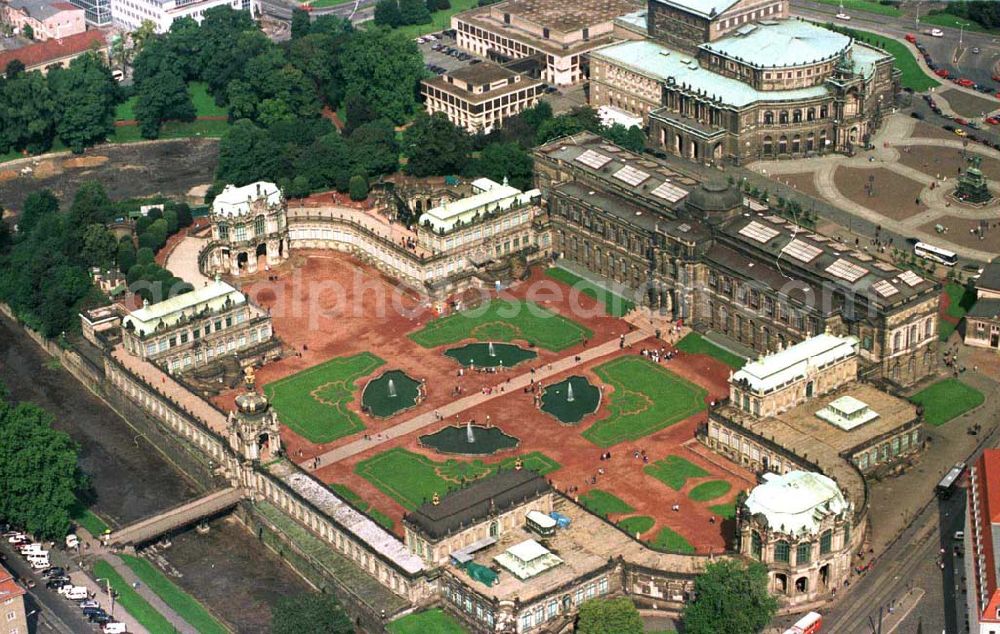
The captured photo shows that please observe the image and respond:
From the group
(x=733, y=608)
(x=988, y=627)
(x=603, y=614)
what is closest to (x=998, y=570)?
(x=988, y=627)

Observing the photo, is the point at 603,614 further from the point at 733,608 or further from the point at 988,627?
the point at 988,627

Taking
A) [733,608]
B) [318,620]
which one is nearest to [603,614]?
[733,608]

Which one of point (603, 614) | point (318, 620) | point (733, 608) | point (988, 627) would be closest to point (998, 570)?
point (988, 627)

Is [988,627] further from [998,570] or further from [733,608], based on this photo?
[733,608]

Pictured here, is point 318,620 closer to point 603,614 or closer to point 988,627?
point 603,614

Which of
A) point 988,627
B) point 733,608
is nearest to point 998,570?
point 988,627

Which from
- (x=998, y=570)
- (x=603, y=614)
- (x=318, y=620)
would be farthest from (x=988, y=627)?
(x=318, y=620)

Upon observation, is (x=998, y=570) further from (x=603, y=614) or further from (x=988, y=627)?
(x=603, y=614)
